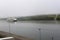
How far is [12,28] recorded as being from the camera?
0.97 meters

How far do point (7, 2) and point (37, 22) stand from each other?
0.33 metres

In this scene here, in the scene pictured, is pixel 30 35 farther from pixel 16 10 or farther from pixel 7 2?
pixel 7 2

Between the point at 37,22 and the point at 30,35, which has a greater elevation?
the point at 37,22

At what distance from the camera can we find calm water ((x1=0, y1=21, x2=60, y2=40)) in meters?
0.98

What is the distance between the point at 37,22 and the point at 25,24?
0.12 metres

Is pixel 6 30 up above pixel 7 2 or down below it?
below

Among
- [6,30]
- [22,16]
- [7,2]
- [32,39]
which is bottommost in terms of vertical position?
[32,39]

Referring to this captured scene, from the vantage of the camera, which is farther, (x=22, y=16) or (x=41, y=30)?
(x=41, y=30)

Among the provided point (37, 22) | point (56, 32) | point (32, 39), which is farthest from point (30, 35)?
point (56, 32)

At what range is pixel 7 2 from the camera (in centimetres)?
93

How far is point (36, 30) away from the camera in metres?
1.02

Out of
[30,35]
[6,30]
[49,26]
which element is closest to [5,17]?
[6,30]

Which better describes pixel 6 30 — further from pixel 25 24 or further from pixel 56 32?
pixel 56 32

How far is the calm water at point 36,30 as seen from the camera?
0.98 metres
